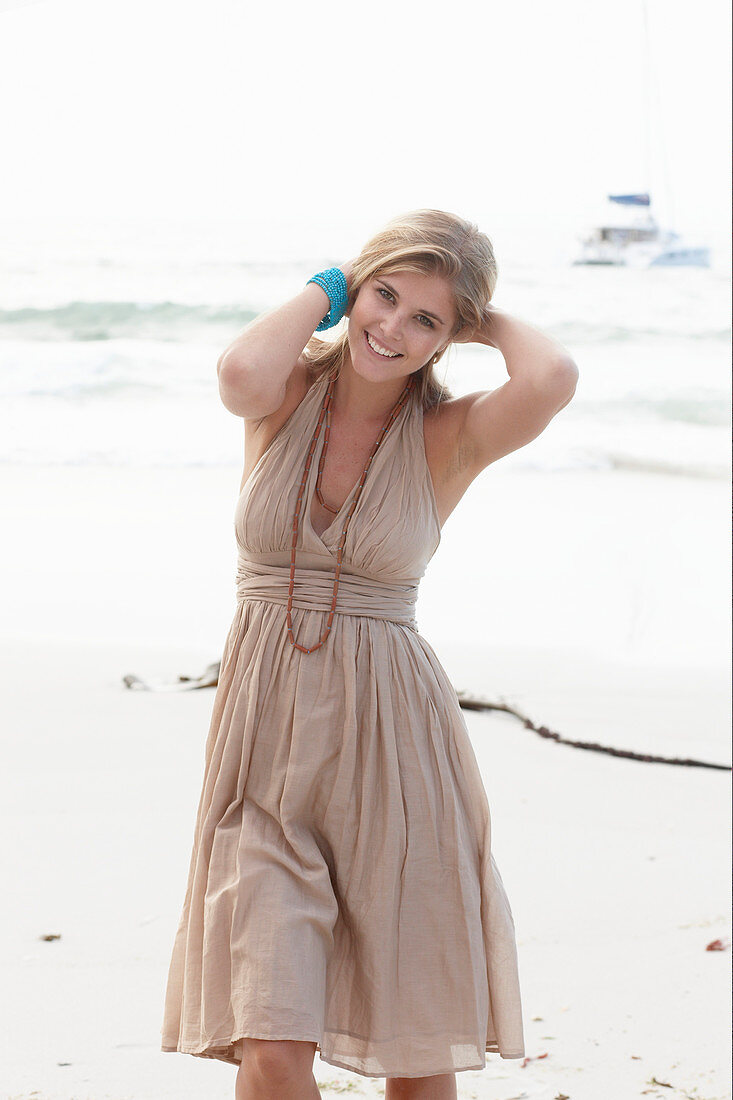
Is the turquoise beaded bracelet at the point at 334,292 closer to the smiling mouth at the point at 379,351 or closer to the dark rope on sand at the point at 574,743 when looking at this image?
the smiling mouth at the point at 379,351

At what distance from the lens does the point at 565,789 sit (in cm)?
506

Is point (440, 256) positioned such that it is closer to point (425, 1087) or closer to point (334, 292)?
point (334, 292)

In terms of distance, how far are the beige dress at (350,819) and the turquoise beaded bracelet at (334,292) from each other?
0.23m

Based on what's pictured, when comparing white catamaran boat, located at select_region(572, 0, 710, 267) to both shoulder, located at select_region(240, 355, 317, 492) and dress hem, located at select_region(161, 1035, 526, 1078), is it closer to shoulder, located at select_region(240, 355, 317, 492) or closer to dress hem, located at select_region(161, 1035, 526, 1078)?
shoulder, located at select_region(240, 355, 317, 492)

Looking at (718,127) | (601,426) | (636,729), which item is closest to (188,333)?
(601,426)

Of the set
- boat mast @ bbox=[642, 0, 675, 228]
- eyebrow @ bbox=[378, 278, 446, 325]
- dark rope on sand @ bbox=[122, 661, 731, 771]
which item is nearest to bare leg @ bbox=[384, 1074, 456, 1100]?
eyebrow @ bbox=[378, 278, 446, 325]

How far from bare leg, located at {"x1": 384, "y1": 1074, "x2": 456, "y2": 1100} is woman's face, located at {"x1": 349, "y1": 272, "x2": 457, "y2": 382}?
1154mm

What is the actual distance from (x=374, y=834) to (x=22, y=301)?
14.5m

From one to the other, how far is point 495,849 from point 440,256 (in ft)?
9.52

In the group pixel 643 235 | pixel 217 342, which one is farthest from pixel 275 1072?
pixel 643 235

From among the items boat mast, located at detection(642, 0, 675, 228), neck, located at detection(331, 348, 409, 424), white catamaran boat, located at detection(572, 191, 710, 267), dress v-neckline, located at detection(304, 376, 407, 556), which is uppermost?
boat mast, located at detection(642, 0, 675, 228)

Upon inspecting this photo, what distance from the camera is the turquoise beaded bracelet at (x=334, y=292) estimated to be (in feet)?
6.94

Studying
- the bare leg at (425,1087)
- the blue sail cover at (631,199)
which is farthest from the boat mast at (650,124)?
the bare leg at (425,1087)

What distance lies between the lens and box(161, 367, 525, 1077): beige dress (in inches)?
76.0
